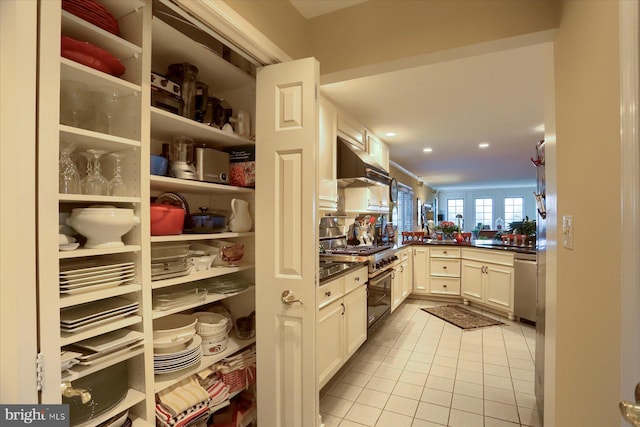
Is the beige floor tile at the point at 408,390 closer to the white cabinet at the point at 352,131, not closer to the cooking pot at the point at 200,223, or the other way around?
the cooking pot at the point at 200,223

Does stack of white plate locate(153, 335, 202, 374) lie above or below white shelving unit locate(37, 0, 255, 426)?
below

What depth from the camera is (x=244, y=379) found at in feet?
5.45

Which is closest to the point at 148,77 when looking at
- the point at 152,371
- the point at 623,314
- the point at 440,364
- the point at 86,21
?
the point at 86,21

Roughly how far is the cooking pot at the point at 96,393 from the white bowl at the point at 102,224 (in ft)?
1.49

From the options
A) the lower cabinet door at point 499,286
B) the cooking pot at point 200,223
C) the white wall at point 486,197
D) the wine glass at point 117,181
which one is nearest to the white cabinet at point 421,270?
the lower cabinet door at point 499,286

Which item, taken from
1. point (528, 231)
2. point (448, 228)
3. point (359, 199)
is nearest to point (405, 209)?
point (448, 228)

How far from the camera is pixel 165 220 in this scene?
1304 mm

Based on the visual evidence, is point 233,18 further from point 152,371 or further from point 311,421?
point 311,421

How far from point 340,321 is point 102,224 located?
1.70 metres

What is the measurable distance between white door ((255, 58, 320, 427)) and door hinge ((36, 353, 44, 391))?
0.89 meters

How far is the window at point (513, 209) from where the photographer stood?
1188 centimetres

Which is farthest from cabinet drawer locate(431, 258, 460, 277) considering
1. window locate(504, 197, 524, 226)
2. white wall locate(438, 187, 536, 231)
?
window locate(504, 197, 524, 226)

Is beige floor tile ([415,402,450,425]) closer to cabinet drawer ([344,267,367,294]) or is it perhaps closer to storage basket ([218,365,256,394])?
cabinet drawer ([344,267,367,294])

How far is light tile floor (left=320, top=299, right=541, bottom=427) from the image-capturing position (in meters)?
1.92
